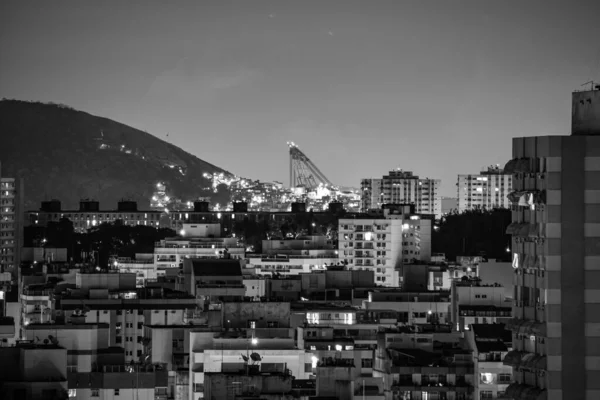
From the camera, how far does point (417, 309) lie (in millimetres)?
95938

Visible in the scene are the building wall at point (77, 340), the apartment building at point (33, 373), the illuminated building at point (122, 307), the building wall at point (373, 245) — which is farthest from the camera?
the building wall at point (373, 245)

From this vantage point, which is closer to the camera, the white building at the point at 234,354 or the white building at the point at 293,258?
the white building at the point at 234,354

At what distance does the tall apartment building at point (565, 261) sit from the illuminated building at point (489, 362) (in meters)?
21.9

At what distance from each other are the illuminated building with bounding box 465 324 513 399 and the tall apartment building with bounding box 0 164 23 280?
117648mm

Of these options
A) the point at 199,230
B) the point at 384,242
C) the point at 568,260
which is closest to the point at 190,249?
the point at 384,242

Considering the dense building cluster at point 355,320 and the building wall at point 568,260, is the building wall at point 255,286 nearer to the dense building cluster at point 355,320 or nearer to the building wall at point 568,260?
the dense building cluster at point 355,320

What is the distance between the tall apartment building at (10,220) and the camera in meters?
181

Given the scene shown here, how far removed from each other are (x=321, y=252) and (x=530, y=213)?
374ft

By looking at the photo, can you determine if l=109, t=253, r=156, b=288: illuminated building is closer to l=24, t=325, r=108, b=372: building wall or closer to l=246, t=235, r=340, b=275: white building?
l=246, t=235, r=340, b=275: white building

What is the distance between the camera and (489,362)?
195 ft

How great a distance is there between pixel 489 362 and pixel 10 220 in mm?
131887

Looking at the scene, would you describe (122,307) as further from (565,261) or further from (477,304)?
Result: (565,261)

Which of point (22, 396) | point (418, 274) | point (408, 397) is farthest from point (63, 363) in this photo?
point (418, 274)

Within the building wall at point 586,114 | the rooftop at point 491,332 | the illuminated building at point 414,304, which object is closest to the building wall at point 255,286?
the illuminated building at point 414,304
